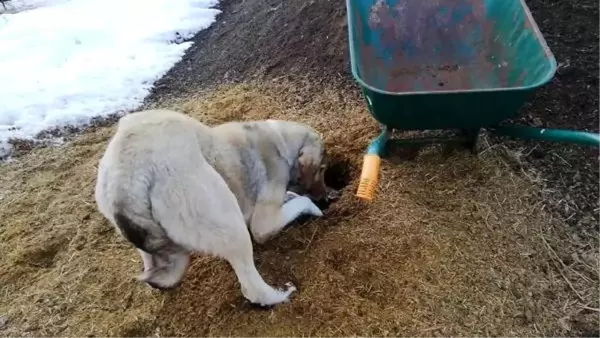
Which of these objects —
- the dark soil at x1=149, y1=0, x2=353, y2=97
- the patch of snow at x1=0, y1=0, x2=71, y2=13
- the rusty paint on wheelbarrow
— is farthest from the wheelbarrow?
the patch of snow at x1=0, y1=0, x2=71, y2=13

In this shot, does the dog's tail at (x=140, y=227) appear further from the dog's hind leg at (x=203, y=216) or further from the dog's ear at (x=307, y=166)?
the dog's ear at (x=307, y=166)

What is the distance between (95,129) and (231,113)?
1.57m

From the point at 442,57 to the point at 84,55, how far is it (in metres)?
4.87

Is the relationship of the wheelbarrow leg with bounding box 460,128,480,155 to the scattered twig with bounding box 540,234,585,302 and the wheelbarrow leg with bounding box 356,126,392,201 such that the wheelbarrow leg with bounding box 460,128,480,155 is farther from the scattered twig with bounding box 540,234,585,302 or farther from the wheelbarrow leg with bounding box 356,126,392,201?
the scattered twig with bounding box 540,234,585,302

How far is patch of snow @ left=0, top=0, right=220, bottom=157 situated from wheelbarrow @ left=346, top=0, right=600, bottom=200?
297cm

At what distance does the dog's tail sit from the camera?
2.98 m

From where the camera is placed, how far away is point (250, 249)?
3330mm

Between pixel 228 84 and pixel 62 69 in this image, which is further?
pixel 62 69

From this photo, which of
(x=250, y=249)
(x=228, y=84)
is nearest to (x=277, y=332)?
(x=250, y=249)

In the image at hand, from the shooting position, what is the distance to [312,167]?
4121mm

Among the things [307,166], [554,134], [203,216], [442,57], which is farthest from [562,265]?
[203,216]

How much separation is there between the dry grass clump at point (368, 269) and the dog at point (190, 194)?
8.7 inches

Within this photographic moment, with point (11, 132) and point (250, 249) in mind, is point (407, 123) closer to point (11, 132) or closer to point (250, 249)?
point (250, 249)

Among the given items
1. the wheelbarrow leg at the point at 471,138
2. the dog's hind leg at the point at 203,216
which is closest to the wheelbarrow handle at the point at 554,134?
the wheelbarrow leg at the point at 471,138
